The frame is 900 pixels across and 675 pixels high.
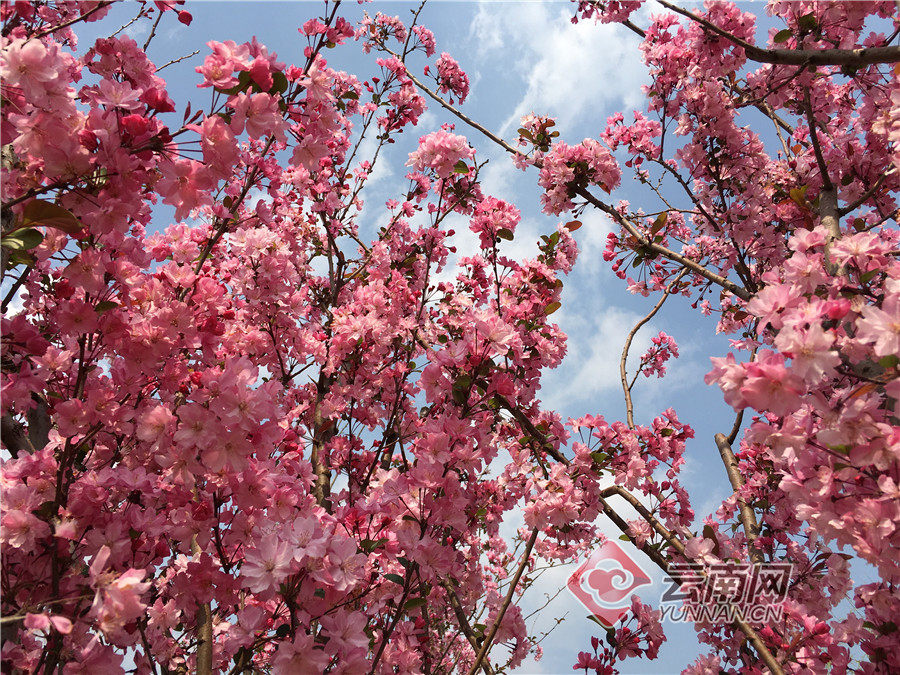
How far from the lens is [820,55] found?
7.47 feet

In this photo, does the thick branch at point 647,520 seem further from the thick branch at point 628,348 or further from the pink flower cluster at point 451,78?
the pink flower cluster at point 451,78

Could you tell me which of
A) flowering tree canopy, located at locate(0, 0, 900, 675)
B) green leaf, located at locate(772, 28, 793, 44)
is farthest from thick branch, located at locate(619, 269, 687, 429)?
green leaf, located at locate(772, 28, 793, 44)

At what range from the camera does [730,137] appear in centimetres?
351

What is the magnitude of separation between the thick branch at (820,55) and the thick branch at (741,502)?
8.89ft

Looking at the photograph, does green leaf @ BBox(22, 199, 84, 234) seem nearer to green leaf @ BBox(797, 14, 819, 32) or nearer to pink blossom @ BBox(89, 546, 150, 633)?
pink blossom @ BBox(89, 546, 150, 633)

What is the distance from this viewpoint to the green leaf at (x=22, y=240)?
4.91 feet

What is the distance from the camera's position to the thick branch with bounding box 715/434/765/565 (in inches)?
139

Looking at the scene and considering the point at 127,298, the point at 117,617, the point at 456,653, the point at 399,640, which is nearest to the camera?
the point at 117,617

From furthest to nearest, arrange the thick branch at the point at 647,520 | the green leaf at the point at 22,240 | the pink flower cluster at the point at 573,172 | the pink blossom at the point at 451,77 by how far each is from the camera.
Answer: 1. the pink blossom at the point at 451,77
2. the pink flower cluster at the point at 573,172
3. the thick branch at the point at 647,520
4. the green leaf at the point at 22,240

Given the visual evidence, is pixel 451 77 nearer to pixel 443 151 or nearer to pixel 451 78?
pixel 451 78

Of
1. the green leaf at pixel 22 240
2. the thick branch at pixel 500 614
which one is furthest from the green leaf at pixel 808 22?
the green leaf at pixel 22 240

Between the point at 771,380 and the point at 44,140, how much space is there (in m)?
2.21

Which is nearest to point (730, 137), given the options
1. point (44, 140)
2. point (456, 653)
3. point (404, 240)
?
point (404, 240)

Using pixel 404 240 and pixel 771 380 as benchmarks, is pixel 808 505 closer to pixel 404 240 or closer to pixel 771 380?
pixel 771 380
